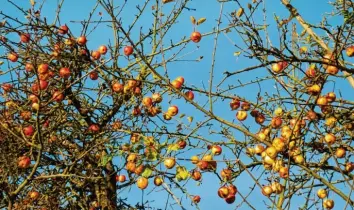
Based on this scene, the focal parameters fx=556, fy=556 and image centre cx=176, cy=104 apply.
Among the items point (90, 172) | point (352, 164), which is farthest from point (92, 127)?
point (352, 164)

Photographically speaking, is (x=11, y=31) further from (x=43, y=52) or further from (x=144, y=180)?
(x=144, y=180)

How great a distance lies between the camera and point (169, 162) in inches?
191

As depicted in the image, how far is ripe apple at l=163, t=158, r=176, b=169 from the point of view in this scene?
191 inches

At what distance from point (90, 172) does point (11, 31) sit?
1.88m

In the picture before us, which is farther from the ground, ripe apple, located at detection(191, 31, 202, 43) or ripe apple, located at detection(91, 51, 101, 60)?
ripe apple, located at detection(191, 31, 202, 43)

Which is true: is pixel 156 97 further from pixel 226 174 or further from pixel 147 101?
pixel 226 174

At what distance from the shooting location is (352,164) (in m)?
5.20

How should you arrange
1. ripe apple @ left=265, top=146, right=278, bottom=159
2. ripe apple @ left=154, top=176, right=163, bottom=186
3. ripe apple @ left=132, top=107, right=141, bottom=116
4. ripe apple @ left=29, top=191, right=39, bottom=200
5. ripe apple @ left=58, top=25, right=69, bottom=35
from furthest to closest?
ripe apple @ left=58, top=25, right=69, bottom=35 → ripe apple @ left=132, top=107, right=141, bottom=116 → ripe apple @ left=29, top=191, right=39, bottom=200 → ripe apple @ left=154, top=176, right=163, bottom=186 → ripe apple @ left=265, top=146, right=278, bottom=159

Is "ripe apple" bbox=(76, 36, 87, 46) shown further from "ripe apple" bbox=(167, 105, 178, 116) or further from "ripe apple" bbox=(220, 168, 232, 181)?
"ripe apple" bbox=(220, 168, 232, 181)

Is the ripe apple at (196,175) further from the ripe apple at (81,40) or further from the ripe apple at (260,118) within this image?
the ripe apple at (81,40)

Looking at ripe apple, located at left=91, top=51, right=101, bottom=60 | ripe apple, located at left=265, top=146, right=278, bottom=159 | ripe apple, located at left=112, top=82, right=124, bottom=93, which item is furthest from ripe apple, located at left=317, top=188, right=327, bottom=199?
ripe apple, located at left=91, top=51, right=101, bottom=60

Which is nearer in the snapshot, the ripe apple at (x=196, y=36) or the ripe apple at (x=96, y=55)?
the ripe apple at (x=196, y=36)

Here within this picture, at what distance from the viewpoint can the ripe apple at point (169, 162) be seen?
4850 millimetres

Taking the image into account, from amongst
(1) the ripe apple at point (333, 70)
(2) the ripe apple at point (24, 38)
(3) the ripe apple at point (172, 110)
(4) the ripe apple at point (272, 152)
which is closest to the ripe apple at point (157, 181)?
(3) the ripe apple at point (172, 110)
